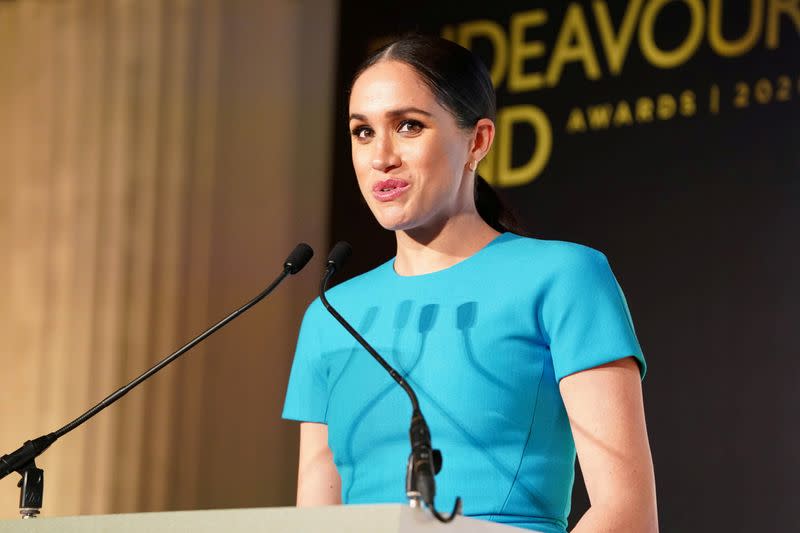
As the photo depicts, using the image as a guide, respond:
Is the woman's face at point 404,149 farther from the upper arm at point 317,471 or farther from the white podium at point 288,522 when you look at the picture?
the white podium at point 288,522

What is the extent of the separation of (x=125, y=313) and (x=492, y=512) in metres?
2.75

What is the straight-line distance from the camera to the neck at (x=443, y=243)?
6.33ft

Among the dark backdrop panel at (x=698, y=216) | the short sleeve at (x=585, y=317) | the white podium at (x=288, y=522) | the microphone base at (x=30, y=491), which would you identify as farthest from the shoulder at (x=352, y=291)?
the dark backdrop panel at (x=698, y=216)

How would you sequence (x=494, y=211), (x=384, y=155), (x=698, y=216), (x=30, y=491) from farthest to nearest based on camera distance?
1. (x=698, y=216)
2. (x=494, y=211)
3. (x=384, y=155)
4. (x=30, y=491)

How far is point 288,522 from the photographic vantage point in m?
1.16

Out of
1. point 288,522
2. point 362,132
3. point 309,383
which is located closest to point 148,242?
point 309,383

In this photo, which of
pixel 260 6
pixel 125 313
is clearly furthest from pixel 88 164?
pixel 260 6

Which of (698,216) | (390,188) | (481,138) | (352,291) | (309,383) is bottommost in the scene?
(309,383)

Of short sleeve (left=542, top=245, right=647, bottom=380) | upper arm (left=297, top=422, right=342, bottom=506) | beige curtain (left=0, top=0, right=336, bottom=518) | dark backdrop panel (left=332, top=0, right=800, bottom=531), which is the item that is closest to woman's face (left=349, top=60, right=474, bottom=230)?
short sleeve (left=542, top=245, right=647, bottom=380)

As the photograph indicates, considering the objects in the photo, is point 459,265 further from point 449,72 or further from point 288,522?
point 288,522

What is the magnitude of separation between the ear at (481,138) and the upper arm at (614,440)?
1.48 feet

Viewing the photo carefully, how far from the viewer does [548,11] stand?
3734 millimetres

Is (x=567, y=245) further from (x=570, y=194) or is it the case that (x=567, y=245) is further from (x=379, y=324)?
(x=570, y=194)

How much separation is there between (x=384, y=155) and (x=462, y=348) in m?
0.31
